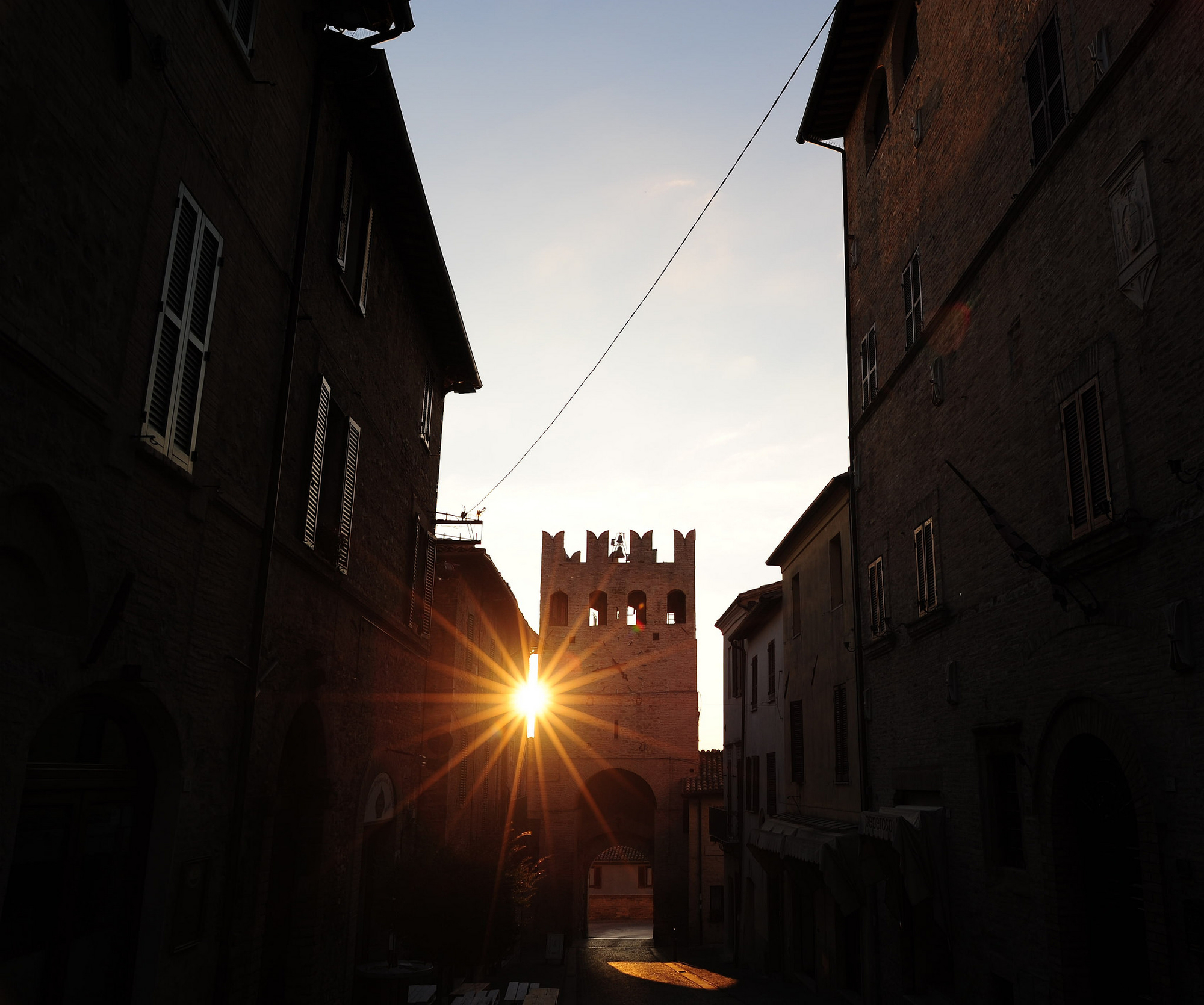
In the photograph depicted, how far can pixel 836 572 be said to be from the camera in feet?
58.7

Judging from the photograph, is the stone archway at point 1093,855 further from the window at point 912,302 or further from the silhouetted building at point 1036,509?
the window at point 912,302

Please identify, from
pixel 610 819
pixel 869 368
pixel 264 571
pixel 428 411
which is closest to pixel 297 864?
pixel 264 571

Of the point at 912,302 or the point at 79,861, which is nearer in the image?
the point at 79,861

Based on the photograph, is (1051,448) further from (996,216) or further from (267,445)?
(267,445)

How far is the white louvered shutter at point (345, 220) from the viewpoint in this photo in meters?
10.5

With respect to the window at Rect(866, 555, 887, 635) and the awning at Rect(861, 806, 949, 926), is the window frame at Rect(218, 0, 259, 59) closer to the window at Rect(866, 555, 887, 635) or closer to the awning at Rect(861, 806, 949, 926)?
the window at Rect(866, 555, 887, 635)

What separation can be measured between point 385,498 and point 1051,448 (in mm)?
8108

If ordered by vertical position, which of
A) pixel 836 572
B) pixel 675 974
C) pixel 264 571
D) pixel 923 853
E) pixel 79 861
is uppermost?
pixel 836 572

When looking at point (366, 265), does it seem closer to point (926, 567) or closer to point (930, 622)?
point (926, 567)

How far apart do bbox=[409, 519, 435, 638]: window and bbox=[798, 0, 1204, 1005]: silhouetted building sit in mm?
6723

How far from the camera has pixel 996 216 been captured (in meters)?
10.1

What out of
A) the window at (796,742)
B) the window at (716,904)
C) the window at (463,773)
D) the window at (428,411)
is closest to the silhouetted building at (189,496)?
the window at (428,411)

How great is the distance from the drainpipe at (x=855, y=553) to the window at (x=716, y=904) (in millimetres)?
A: 24207

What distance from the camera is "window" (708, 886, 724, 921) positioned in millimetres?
36594
